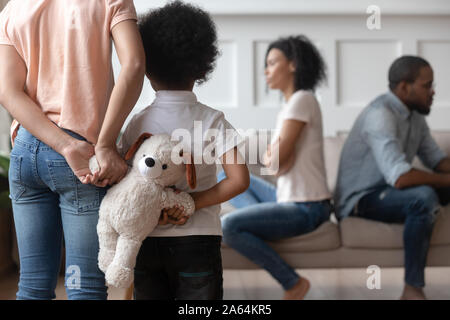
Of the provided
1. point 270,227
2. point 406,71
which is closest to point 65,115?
point 270,227

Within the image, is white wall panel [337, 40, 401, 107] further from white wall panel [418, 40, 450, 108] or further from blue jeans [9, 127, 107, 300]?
blue jeans [9, 127, 107, 300]

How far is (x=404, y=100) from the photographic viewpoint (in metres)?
1.62

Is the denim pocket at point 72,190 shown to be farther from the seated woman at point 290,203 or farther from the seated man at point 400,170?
the seated man at point 400,170

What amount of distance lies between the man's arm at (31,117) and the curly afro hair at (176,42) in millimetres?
161

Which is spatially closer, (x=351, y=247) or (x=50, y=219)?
(x=50, y=219)

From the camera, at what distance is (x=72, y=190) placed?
0.73m

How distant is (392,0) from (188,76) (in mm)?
1778

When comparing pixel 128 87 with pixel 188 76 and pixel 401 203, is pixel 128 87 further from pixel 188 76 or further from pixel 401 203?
pixel 401 203

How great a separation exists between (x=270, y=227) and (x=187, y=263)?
75 centimetres

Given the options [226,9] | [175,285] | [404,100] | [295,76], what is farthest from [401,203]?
[226,9]

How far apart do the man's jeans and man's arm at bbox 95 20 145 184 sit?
101 centimetres

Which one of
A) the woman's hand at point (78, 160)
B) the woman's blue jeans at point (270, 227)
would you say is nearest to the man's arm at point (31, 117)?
the woman's hand at point (78, 160)

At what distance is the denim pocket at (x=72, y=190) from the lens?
28.7 inches

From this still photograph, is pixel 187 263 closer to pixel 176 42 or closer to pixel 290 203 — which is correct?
pixel 176 42
